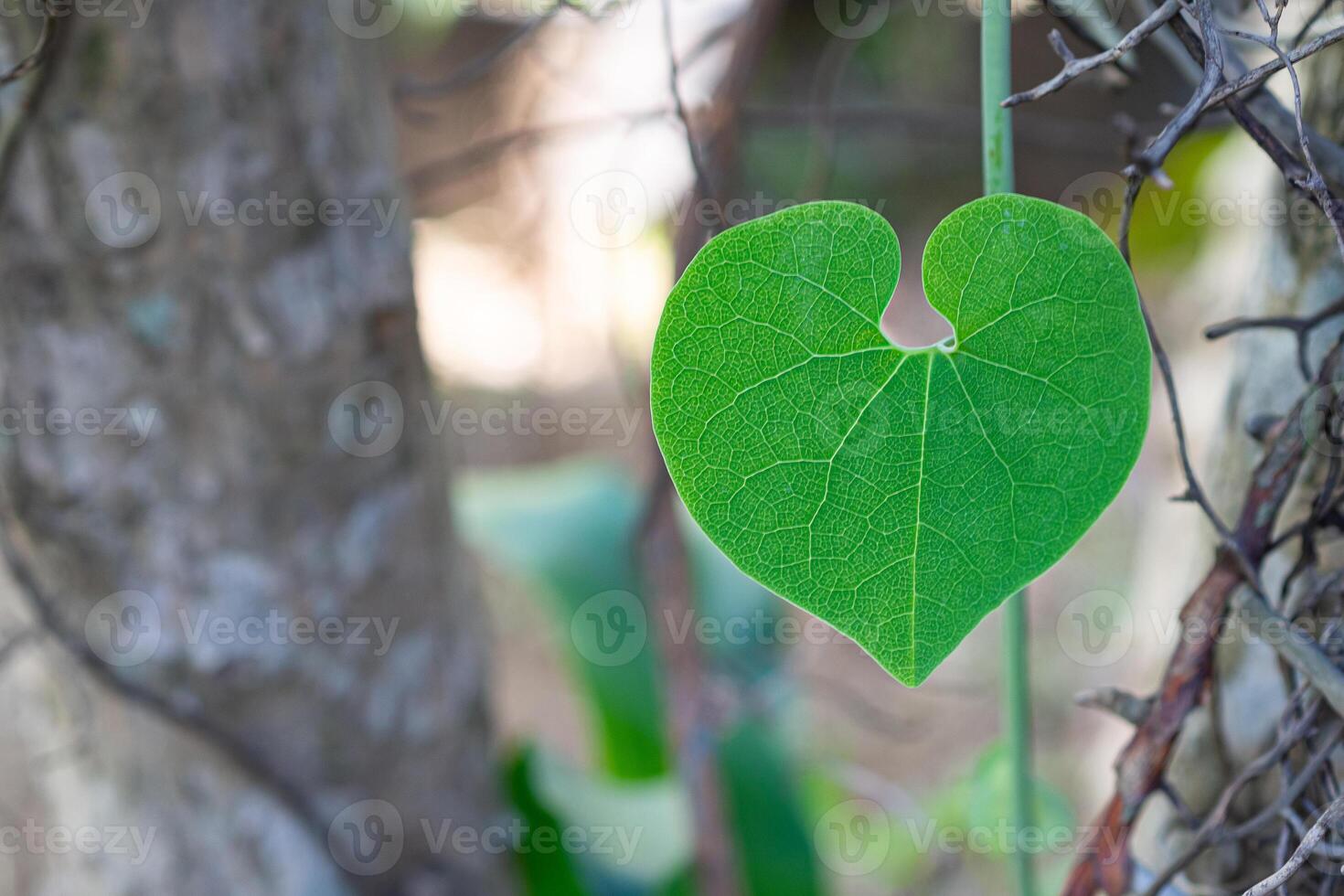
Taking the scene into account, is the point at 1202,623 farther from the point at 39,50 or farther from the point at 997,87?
the point at 39,50

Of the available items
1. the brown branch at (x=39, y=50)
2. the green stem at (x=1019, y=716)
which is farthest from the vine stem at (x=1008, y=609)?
the brown branch at (x=39, y=50)

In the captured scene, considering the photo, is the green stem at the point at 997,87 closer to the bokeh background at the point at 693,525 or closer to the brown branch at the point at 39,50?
the bokeh background at the point at 693,525

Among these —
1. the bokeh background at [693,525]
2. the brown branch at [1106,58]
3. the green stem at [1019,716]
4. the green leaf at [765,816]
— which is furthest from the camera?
the green leaf at [765,816]

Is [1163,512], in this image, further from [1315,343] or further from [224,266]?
[224,266]

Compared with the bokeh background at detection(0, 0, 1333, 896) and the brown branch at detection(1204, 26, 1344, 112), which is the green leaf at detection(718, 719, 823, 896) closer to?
the bokeh background at detection(0, 0, 1333, 896)

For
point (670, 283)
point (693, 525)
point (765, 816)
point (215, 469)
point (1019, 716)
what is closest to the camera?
point (1019, 716)

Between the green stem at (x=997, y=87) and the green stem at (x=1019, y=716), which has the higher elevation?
the green stem at (x=997, y=87)

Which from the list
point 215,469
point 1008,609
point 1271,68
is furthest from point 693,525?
point 1271,68

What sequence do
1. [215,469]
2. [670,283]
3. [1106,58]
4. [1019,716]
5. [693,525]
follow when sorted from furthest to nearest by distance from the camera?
[693,525] → [670,283] → [215,469] → [1019,716] → [1106,58]
